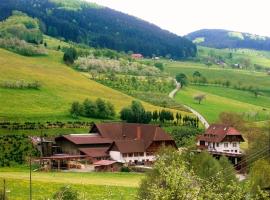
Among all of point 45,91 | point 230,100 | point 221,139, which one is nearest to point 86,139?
point 221,139

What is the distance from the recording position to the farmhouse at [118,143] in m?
80.9

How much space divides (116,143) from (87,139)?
5.08 m

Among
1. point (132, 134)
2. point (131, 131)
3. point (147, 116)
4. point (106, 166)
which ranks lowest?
point (106, 166)

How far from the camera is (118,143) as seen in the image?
8156 centimetres

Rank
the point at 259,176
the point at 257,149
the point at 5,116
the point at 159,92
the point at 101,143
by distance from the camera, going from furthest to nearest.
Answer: the point at 159,92 → the point at 5,116 → the point at 101,143 → the point at 257,149 → the point at 259,176

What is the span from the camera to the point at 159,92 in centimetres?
13512

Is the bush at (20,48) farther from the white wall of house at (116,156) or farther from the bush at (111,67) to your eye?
the white wall of house at (116,156)

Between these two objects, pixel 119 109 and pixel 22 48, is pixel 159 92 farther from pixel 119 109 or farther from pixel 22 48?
pixel 22 48

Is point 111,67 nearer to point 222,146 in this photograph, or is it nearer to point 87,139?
point 222,146

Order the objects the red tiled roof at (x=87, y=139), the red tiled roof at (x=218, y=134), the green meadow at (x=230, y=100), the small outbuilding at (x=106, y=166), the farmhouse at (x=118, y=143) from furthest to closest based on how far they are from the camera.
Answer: the green meadow at (x=230, y=100), the red tiled roof at (x=218, y=134), the red tiled roof at (x=87, y=139), the farmhouse at (x=118, y=143), the small outbuilding at (x=106, y=166)

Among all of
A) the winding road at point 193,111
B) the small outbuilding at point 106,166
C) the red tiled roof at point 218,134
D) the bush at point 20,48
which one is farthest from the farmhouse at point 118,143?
the bush at point 20,48

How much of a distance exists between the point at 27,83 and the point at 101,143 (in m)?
37.3

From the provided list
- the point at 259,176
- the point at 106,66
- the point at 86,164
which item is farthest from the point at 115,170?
the point at 106,66

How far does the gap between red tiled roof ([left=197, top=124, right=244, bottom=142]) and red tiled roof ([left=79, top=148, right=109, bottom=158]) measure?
57.6ft
